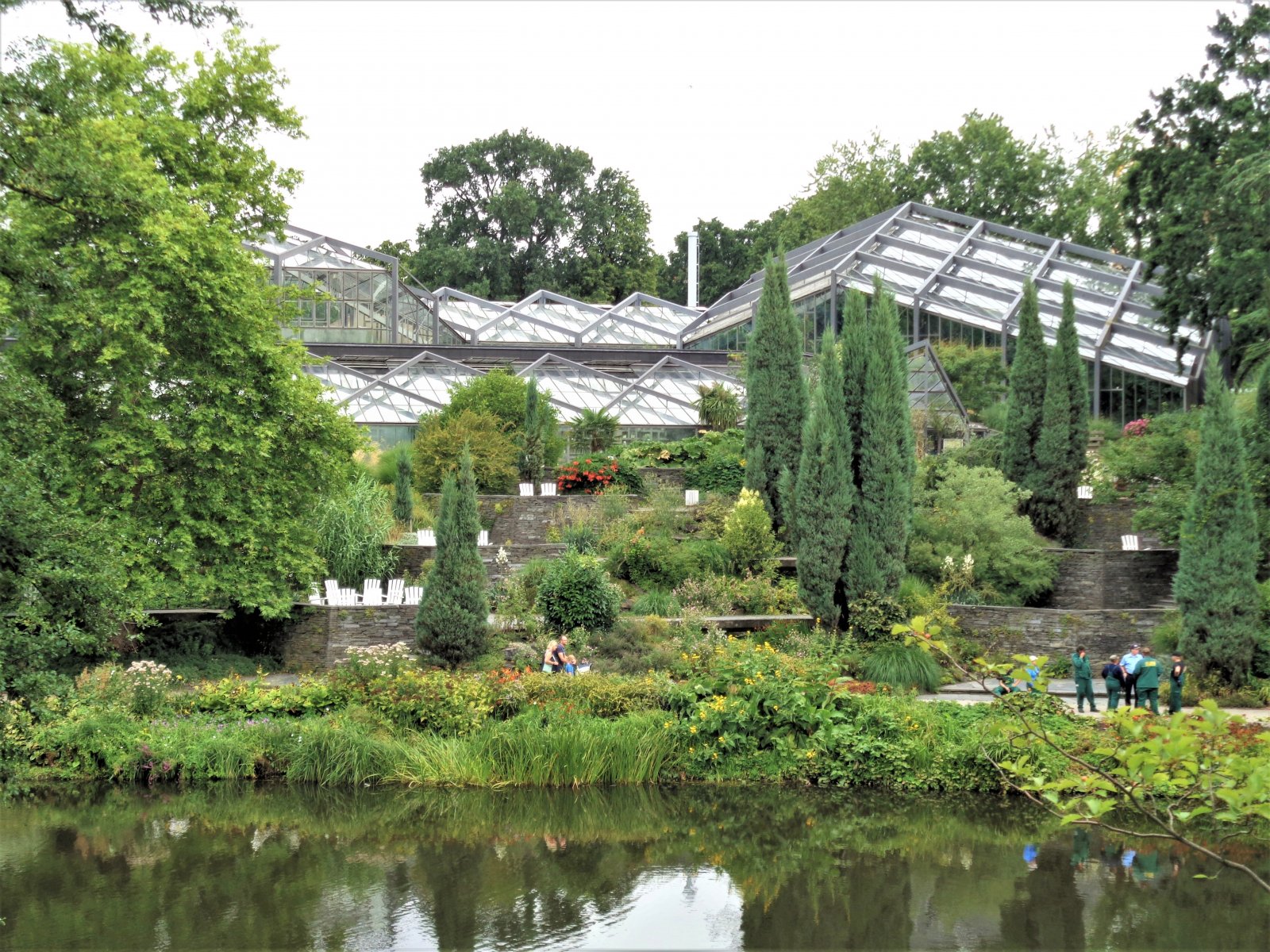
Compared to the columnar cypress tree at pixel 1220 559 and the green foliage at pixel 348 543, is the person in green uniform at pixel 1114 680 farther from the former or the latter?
the green foliage at pixel 348 543

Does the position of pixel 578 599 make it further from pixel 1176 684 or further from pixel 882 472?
pixel 1176 684

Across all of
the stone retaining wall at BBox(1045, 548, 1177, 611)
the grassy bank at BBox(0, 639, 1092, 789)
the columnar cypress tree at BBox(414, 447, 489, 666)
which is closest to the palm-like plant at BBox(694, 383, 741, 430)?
the stone retaining wall at BBox(1045, 548, 1177, 611)

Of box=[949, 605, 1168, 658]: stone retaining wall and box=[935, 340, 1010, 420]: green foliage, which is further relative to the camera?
box=[935, 340, 1010, 420]: green foliage

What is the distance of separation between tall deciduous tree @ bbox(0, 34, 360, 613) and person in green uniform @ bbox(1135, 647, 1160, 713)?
432 inches

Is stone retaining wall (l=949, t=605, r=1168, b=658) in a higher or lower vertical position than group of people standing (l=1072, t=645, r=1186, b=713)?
higher

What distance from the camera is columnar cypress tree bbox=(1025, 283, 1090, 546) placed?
21375 mm

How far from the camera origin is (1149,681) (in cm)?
1397

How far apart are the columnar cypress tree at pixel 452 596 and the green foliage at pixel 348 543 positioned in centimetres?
338

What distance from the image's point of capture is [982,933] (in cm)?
838

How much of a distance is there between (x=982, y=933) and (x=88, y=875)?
697 cm

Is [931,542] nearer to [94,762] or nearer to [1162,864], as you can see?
[1162,864]

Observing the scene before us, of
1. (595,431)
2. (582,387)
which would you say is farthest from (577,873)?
(582,387)

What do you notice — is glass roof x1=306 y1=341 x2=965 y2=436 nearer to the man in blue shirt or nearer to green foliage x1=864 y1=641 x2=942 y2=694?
green foliage x1=864 y1=641 x2=942 y2=694

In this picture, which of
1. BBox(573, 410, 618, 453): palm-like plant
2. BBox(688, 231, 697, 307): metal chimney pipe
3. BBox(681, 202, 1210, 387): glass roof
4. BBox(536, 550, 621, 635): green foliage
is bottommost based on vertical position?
BBox(536, 550, 621, 635): green foliage
